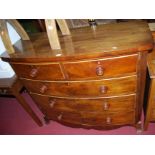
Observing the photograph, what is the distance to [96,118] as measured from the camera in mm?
1535

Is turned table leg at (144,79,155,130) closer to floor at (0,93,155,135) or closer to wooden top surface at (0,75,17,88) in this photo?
floor at (0,93,155,135)

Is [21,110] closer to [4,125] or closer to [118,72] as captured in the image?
[4,125]

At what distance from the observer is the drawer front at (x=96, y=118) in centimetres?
149

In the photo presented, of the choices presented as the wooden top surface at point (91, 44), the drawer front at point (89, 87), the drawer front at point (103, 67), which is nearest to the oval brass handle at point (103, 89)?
the drawer front at point (89, 87)

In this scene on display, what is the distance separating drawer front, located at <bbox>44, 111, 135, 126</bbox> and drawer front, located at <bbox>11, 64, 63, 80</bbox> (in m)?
0.46

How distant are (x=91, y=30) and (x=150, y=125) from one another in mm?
1143

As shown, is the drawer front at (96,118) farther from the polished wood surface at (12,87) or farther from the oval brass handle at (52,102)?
the polished wood surface at (12,87)

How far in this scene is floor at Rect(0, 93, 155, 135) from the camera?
175 cm

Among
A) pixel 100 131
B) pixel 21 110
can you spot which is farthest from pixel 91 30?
pixel 21 110

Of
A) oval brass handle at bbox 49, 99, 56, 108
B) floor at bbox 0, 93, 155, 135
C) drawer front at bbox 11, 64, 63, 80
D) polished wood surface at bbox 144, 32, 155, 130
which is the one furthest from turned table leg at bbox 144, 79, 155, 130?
oval brass handle at bbox 49, 99, 56, 108

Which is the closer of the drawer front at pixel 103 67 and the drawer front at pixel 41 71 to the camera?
the drawer front at pixel 103 67

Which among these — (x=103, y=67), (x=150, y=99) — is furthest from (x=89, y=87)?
(x=150, y=99)

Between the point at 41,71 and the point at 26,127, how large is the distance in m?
1.11

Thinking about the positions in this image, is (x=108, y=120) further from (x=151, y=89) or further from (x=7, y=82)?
(x=7, y=82)
